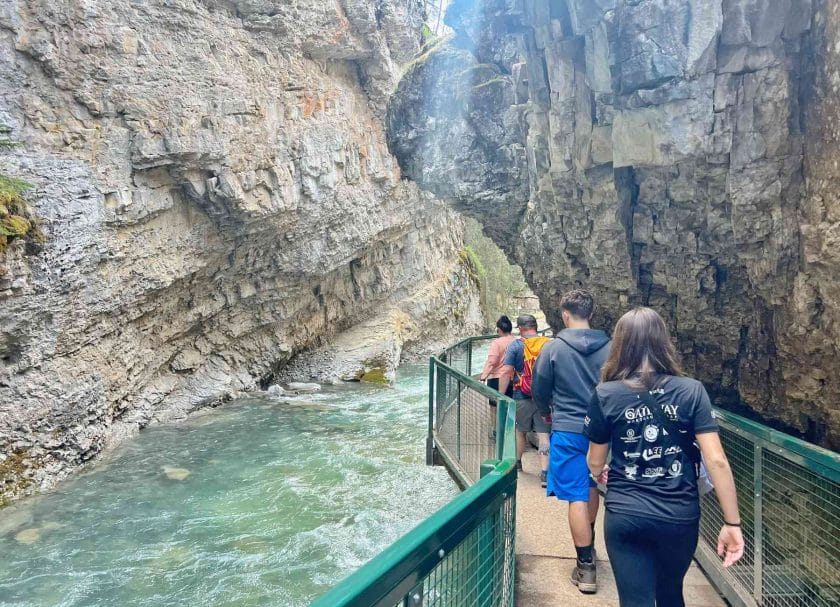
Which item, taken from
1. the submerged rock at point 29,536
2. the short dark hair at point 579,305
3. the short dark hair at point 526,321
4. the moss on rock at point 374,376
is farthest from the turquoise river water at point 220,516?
the moss on rock at point 374,376

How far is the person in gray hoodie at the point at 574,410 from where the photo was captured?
3.52 m

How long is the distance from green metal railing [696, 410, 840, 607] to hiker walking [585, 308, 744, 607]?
89cm

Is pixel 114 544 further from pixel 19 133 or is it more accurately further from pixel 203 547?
pixel 19 133

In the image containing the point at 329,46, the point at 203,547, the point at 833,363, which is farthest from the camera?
the point at 329,46

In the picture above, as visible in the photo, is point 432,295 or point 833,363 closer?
point 833,363

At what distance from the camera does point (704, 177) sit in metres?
8.30

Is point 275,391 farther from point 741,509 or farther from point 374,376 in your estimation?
point 741,509

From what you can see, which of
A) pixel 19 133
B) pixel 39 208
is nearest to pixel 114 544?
pixel 39 208

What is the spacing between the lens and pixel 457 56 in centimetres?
1688

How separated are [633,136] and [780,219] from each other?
2.47 metres

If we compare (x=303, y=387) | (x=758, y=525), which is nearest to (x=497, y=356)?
(x=758, y=525)

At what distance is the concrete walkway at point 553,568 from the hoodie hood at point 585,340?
148cm

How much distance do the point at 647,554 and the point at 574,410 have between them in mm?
1179

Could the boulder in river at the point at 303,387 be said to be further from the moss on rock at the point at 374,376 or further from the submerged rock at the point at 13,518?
the submerged rock at the point at 13,518
